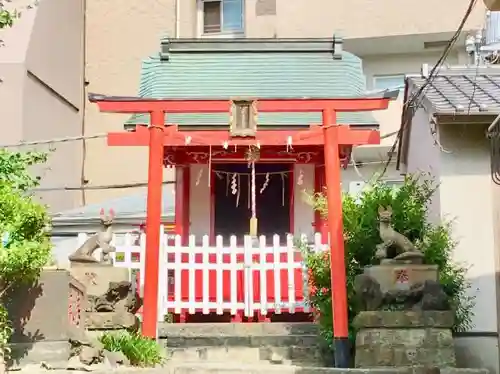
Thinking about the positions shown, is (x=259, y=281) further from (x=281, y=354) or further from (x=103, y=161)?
(x=103, y=161)

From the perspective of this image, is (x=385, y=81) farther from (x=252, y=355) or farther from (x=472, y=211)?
(x=252, y=355)

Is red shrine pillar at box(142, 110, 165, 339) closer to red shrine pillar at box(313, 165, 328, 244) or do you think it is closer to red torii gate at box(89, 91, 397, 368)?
red torii gate at box(89, 91, 397, 368)

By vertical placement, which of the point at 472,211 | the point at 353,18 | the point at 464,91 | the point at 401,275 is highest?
the point at 353,18

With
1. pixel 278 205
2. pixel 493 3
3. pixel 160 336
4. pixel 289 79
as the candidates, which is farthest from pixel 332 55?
pixel 493 3

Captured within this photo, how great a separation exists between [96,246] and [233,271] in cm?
238

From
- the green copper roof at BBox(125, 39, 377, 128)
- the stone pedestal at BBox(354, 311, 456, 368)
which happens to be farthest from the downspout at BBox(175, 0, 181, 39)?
the stone pedestal at BBox(354, 311, 456, 368)

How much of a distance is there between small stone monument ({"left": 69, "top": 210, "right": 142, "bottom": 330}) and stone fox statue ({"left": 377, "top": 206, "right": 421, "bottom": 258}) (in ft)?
12.0

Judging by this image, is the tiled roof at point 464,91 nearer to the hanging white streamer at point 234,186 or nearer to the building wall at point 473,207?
the building wall at point 473,207

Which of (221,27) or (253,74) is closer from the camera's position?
(253,74)

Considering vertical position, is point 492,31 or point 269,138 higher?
point 492,31

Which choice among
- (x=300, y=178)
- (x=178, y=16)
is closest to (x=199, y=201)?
(x=300, y=178)

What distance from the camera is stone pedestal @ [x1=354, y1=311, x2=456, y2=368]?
27.8 ft

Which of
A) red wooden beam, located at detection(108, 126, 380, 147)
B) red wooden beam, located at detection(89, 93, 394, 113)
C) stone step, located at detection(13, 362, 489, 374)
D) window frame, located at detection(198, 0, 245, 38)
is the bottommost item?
stone step, located at detection(13, 362, 489, 374)

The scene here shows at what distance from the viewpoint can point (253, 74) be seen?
14406 mm
